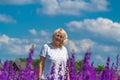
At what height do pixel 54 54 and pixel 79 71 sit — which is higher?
pixel 54 54

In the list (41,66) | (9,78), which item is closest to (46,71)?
(41,66)

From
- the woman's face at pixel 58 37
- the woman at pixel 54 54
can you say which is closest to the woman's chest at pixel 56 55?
the woman at pixel 54 54

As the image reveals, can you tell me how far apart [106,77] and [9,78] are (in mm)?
2201

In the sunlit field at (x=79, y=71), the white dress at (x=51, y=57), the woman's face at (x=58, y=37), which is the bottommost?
the sunlit field at (x=79, y=71)

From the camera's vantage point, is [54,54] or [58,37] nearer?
[58,37]

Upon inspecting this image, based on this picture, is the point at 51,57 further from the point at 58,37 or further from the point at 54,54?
the point at 58,37

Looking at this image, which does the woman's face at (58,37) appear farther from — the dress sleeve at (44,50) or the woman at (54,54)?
the dress sleeve at (44,50)

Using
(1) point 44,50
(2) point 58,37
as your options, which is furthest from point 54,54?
(2) point 58,37

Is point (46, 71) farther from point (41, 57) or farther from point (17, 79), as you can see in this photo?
point (17, 79)

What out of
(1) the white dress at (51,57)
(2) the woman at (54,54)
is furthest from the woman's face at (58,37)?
(1) the white dress at (51,57)

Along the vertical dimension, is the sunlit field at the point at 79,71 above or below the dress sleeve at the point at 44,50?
below

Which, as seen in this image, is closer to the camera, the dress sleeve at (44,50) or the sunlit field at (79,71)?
the sunlit field at (79,71)

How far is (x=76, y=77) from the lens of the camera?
6.57 metres

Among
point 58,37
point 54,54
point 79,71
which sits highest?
point 58,37
